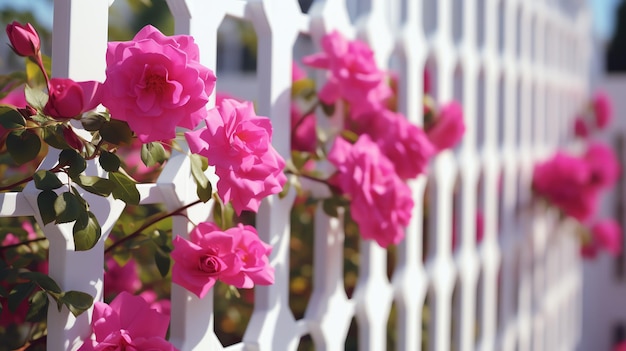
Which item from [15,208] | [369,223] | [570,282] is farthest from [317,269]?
[570,282]

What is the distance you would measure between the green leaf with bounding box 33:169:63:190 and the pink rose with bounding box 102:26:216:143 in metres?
0.08

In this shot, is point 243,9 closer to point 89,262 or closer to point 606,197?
point 89,262

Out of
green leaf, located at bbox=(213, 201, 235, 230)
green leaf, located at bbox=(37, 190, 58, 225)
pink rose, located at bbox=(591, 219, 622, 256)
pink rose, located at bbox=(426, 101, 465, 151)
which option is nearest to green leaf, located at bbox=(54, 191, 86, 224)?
green leaf, located at bbox=(37, 190, 58, 225)

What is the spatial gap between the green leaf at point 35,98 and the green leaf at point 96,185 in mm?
75

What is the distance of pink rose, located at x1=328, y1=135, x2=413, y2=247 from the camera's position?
106 cm

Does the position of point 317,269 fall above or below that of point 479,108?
below

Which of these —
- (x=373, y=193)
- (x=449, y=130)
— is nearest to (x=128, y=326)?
(x=373, y=193)

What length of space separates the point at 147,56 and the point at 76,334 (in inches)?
11.2

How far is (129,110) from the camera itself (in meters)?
0.66

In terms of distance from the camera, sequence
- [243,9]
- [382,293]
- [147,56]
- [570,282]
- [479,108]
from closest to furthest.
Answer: [147,56]
[243,9]
[382,293]
[479,108]
[570,282]

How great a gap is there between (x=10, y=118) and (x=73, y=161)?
0.06 metres

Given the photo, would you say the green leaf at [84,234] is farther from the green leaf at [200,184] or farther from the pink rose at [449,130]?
the pink rose at [449,130]

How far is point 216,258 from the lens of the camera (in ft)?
2.54

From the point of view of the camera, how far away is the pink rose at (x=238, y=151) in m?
0.71
